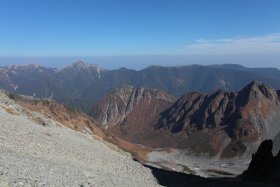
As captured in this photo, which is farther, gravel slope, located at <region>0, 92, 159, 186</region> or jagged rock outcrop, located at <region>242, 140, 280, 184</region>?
jagged rock outcrop, located at <region>242, 140, 280, 184</region>

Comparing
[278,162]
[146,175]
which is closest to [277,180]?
[278,162]

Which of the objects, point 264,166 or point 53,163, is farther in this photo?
point 264,166

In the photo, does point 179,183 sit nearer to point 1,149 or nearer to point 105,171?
point 105,171

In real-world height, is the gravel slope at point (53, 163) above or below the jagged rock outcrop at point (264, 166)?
above

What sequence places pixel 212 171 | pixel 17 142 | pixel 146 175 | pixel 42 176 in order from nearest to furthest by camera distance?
pixel 42 176 → pixel 17 142 → pixel 146 175 → pixel 212 171

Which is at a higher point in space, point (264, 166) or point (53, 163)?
point (53, 163)

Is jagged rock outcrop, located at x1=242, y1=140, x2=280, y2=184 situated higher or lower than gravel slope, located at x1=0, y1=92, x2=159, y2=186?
lower

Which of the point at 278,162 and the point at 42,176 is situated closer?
the point at 42,176

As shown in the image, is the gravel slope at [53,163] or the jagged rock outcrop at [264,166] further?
the jagged rock outcrop at [264,166]
